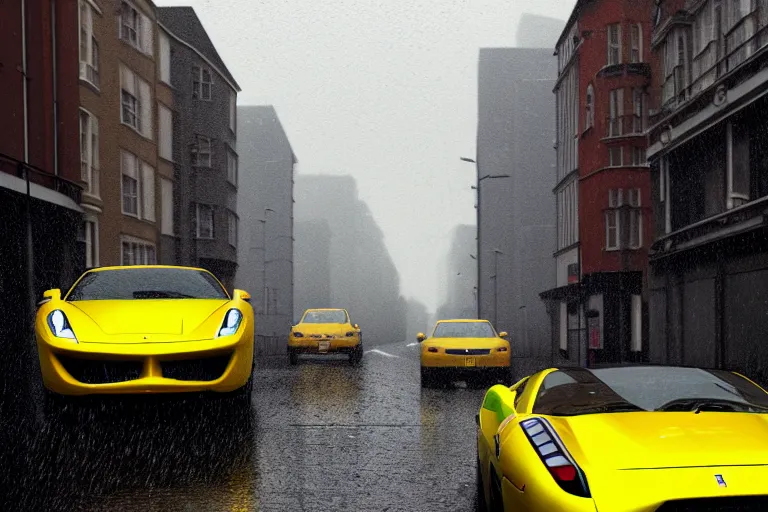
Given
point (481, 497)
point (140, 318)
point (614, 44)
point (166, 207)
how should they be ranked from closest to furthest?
point (481, 497), point (140, 318), point (614, 44), point (166, 207)

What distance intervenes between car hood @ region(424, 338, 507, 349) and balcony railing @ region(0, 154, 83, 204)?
8403 millimetres

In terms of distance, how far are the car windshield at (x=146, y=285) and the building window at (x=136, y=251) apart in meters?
19.6

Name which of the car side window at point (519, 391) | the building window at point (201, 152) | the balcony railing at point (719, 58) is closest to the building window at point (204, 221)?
the building window at point (201, 152)

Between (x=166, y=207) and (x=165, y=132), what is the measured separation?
10.1 ft

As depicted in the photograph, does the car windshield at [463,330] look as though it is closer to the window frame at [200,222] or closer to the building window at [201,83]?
the window frame at [200,222]

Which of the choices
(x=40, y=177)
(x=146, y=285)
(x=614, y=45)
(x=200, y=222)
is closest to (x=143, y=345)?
(x=146, y=285)

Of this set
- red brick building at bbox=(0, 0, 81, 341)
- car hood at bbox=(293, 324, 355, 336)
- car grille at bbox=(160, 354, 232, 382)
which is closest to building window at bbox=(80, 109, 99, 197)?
red brick building at bbox=(0, 0, 81, 341)

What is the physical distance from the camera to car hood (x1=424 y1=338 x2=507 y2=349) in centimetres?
1516

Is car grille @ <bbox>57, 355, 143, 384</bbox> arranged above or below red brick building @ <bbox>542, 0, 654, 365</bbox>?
below

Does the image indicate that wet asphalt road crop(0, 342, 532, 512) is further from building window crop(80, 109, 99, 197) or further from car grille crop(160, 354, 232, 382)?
building window crop(80, 109, 99, 197)

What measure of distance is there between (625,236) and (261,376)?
19.7 meters

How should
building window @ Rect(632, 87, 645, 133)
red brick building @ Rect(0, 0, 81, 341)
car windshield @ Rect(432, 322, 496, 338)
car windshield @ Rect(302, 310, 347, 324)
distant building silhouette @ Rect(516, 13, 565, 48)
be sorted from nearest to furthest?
car windshield @ Rect(432, 322, 496, 338) < red brick building @ Rect(0, 0, 81, 341) < car windshield @ Rect(302, 310, 347, 324) < building window @ Rect(632, 87, 645, 133) < distant building silhouette @ Rect(516, 13, 565, 48)

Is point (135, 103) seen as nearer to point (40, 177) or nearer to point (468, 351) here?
point (40, 177)

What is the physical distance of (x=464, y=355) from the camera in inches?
589
